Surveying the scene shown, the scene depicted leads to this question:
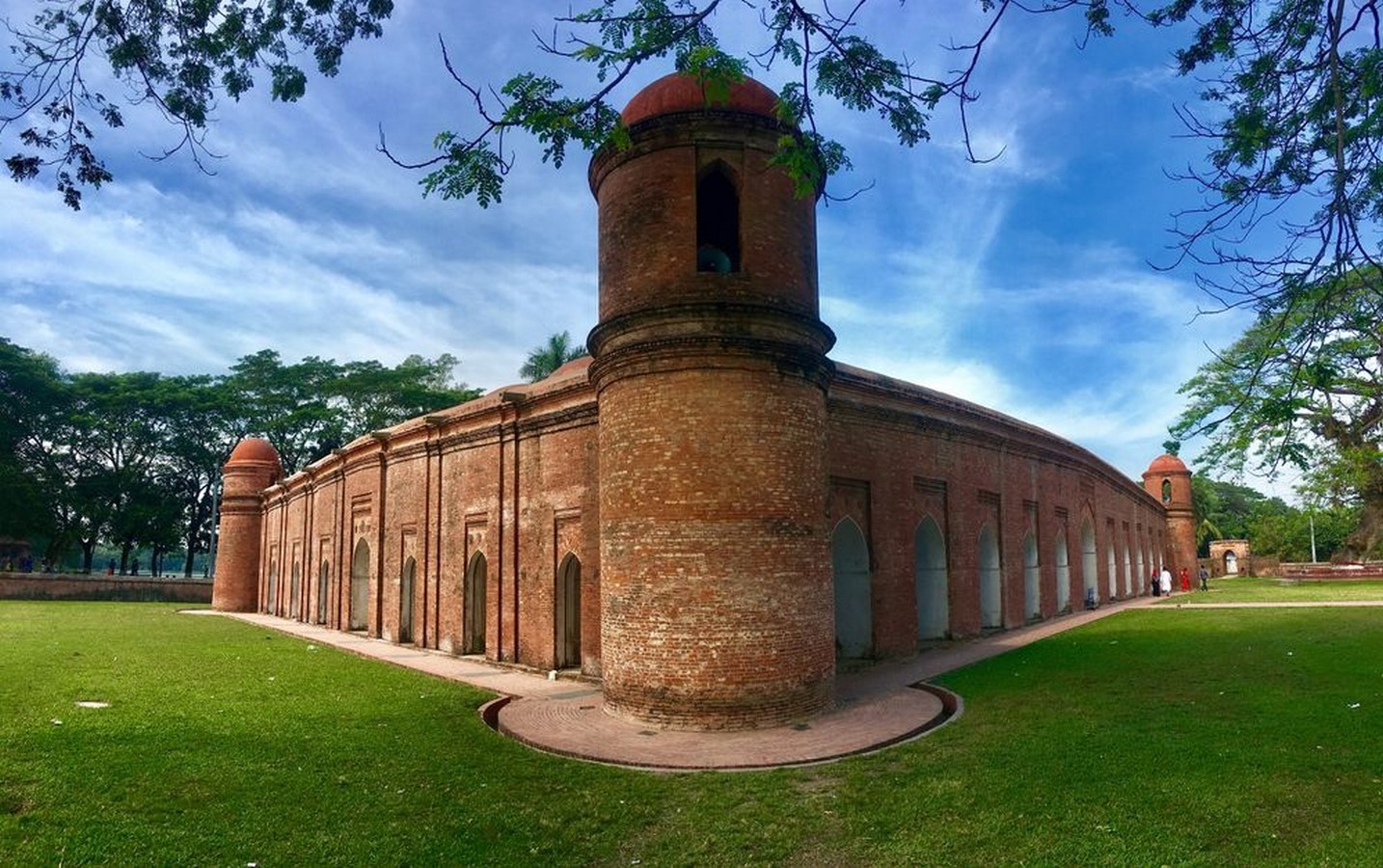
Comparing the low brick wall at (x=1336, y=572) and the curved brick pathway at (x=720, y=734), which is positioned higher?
the low brick wall at (x=1336, y=572)

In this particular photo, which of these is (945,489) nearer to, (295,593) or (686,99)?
(686,99)

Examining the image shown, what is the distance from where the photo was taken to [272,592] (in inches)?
1242

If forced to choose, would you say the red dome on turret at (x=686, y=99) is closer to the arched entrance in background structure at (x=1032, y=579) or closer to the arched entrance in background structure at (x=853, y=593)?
the arched entrance in background structure at (x=853, y=593)

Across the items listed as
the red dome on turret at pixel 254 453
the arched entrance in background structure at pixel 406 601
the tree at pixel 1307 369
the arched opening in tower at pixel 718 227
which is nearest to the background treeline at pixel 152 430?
the red dome on turret at pixel 254 453

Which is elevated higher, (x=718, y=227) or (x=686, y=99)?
(x=686, y=99)

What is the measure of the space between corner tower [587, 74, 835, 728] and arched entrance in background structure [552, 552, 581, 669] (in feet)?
13.8

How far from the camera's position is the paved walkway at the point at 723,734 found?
339 inches

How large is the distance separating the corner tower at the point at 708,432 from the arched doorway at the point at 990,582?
31.7ft

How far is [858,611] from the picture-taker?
14.9 meters

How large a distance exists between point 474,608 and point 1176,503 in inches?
1451

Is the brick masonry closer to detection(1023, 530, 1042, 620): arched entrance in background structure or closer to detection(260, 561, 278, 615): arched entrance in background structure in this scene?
detection(1023, 530, 1042, 620): arched entrance in background structure

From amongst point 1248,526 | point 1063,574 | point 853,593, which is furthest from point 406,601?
point 1248,526

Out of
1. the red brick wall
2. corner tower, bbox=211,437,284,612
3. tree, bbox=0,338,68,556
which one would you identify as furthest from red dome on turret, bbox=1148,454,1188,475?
tree, bbox=0,338,68,556

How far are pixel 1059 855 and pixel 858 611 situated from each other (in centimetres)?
914
